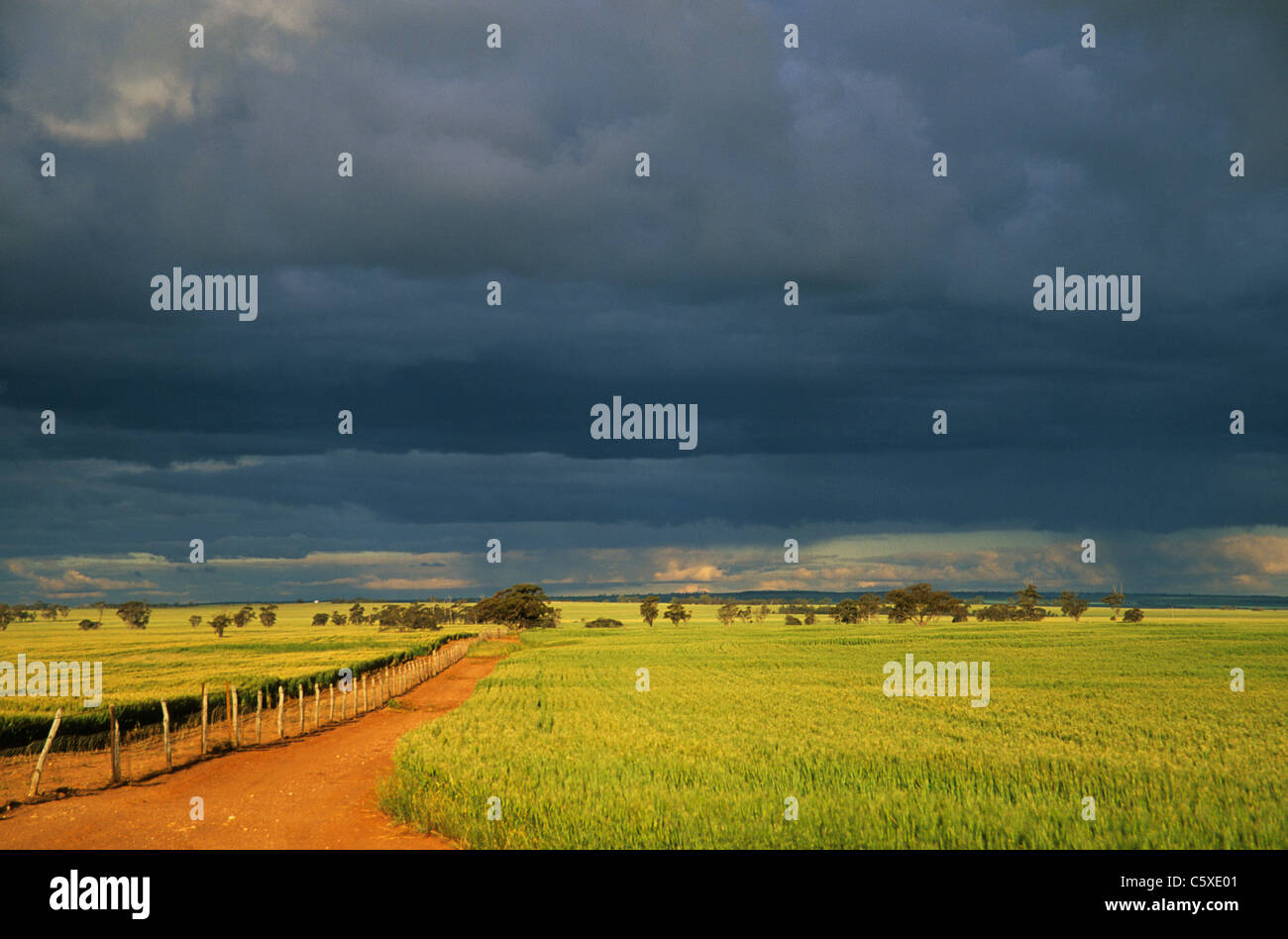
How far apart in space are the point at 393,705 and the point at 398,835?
94.1ft

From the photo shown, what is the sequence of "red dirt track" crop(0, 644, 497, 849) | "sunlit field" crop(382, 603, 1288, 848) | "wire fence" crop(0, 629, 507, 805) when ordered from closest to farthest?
"sunlit field" crop(382, 603, 1288, 848), "red dirt track" crop(0, 644, 497, 849), "wire fence" crop(0, 629, 507, 805)

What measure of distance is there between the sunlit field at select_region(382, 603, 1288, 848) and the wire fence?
20.9ft

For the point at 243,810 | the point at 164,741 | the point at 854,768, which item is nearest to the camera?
the point at 243,810

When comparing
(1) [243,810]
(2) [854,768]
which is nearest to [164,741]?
(1) [243,810]

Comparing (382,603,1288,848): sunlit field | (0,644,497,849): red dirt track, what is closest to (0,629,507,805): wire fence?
(0,644,497,849): red dirt track

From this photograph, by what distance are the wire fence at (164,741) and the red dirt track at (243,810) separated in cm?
91

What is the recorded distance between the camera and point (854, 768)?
19.3 m

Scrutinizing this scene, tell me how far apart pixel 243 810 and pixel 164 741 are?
9792mm

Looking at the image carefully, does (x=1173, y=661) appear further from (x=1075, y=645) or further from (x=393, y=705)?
(x=393, y=705)

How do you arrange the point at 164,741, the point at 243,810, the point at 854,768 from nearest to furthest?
the point at 243,810 → the point at 854,768 → the point at 164,741

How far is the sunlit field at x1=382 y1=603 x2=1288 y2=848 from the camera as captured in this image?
14.3 m

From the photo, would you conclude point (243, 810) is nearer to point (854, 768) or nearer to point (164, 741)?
point (164, 741)

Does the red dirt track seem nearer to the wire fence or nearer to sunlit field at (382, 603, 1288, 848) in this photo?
the wire fence
